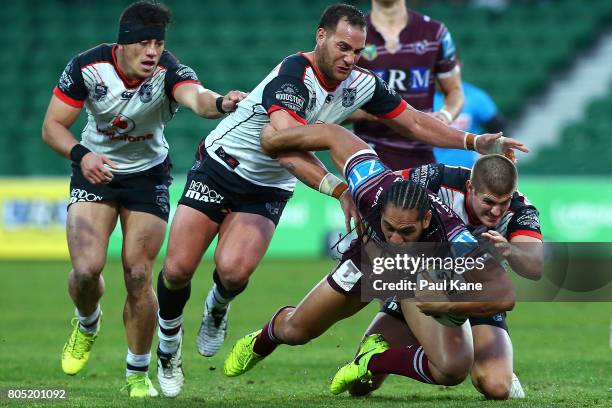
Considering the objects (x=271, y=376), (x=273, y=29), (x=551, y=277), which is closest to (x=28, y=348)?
(x=271, y=376)

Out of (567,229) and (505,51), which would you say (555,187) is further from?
(505,51)

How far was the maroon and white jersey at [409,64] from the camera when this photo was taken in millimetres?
8688

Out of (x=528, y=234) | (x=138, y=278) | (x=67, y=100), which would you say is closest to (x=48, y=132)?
(x=67, y=100)

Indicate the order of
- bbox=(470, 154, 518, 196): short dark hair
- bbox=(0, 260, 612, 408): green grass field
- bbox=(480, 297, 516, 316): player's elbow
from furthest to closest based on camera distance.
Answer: bbox=(0, 260, 612, 408): green grass field
bbox=(470, 154, 518, 196): short dark hair
bbox=(480, 297, 516, 316): player's elbow

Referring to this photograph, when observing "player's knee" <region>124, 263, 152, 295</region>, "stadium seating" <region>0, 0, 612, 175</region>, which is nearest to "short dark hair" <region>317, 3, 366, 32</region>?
"player's knee" <region>124, 263, 152, 295</region>

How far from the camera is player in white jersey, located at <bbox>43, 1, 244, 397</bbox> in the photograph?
283 inches

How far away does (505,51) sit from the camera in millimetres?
21641

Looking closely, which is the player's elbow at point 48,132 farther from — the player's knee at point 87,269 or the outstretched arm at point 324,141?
the outstretched arm at point 324,141

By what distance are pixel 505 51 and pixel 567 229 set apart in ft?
20.1

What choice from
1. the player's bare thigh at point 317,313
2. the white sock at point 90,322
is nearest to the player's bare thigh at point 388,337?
the player's bare thigh at point 317,313

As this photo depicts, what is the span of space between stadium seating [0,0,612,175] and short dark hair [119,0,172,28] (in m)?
13.0

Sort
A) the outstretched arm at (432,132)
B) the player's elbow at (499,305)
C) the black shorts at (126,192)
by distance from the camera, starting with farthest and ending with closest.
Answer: the black shorts at (126,192), the outstretched arm at (432,132), the player's elbow at (499,305)

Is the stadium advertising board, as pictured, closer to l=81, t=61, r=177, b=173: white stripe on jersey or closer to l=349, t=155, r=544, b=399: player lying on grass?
l=81, t=61, r=177, b=173: white stripe on jersey

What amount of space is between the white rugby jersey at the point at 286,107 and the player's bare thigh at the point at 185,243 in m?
0.41
